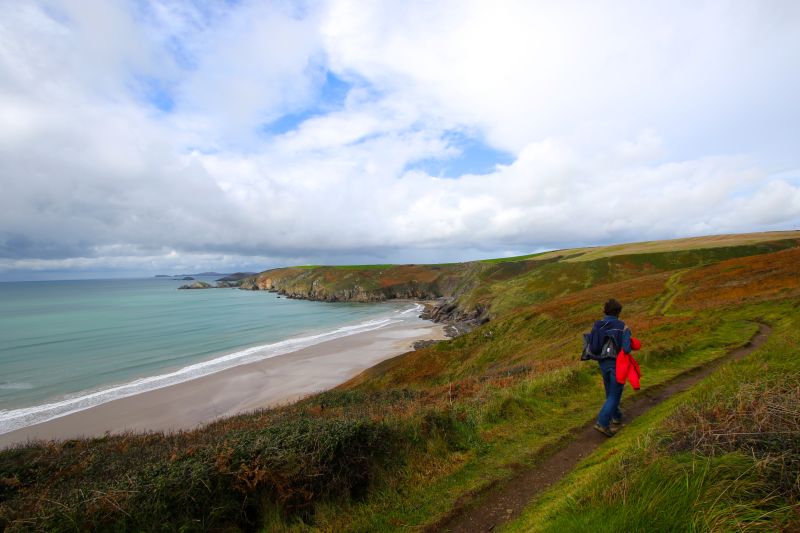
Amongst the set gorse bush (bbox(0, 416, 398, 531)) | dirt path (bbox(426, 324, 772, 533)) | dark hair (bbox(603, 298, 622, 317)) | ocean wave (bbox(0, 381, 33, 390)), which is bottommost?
ocean wave (bbox(0, 381, 33, 390))

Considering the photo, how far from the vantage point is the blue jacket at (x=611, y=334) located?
790 cm

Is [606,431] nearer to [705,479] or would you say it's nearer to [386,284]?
[705,479]

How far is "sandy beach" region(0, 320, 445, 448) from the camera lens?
23391 mm

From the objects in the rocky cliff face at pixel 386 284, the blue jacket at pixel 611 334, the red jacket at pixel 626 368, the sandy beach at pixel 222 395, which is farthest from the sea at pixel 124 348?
the rocky cliff face at pixel 386 284

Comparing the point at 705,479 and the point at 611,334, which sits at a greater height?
the point at 611,334

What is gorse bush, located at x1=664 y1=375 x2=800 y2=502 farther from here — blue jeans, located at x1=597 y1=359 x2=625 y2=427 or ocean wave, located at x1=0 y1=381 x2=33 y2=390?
ocean wave, located at x1=0 y1=381 x2=33 y2=390

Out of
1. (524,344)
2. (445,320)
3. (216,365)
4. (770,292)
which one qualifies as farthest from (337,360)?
(770,292)

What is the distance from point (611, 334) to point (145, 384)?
37.8m

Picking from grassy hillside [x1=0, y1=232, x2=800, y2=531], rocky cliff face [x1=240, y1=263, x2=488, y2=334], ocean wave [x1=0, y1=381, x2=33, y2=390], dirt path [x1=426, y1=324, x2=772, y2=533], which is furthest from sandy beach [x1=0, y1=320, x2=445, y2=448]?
rocky cliff face [x1=240, y1=263, x2=488, y2=334]

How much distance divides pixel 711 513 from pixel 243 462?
21.8 feet

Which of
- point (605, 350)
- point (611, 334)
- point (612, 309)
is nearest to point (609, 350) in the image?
point (605, 350)

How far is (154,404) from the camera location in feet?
89.2

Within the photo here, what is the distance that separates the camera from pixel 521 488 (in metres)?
6.51

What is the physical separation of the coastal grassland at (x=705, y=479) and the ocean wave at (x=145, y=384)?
3396 centimetres
